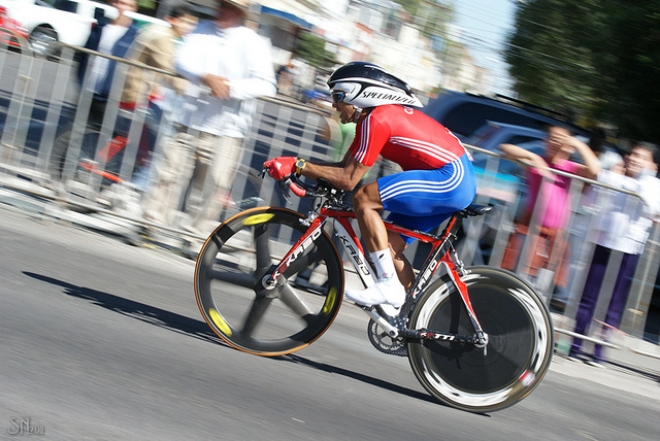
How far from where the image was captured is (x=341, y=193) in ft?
17.9

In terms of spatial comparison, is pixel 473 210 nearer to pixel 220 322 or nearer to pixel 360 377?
pixel 360 377

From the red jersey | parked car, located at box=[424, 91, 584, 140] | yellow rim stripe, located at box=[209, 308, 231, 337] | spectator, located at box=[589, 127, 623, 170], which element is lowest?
yellow rim stripe, located at box=[209, 308, 231, 337]

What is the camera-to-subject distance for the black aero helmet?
5.16 m

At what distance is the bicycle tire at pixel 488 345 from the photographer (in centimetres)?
524

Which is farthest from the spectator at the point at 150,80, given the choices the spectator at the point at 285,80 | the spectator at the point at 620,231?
the spectator at the point at 285,80

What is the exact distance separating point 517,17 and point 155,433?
22272mm

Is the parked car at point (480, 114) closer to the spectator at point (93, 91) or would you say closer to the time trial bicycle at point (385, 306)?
the spectator at point (93, 91)

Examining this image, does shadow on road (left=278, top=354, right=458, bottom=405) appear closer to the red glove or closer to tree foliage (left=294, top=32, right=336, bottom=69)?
the red glove

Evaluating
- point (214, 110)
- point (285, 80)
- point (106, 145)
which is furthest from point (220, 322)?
point (285, 80)

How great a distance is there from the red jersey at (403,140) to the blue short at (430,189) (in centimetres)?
7

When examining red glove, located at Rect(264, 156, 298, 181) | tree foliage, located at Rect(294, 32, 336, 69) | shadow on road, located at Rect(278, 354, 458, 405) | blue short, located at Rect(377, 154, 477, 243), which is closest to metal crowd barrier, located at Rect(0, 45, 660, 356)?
shadow on road, located at Rect(278, 354, 458, 405)

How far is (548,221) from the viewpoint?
305 inches

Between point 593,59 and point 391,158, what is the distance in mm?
12804

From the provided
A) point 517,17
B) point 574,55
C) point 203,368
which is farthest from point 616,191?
point 517,17
